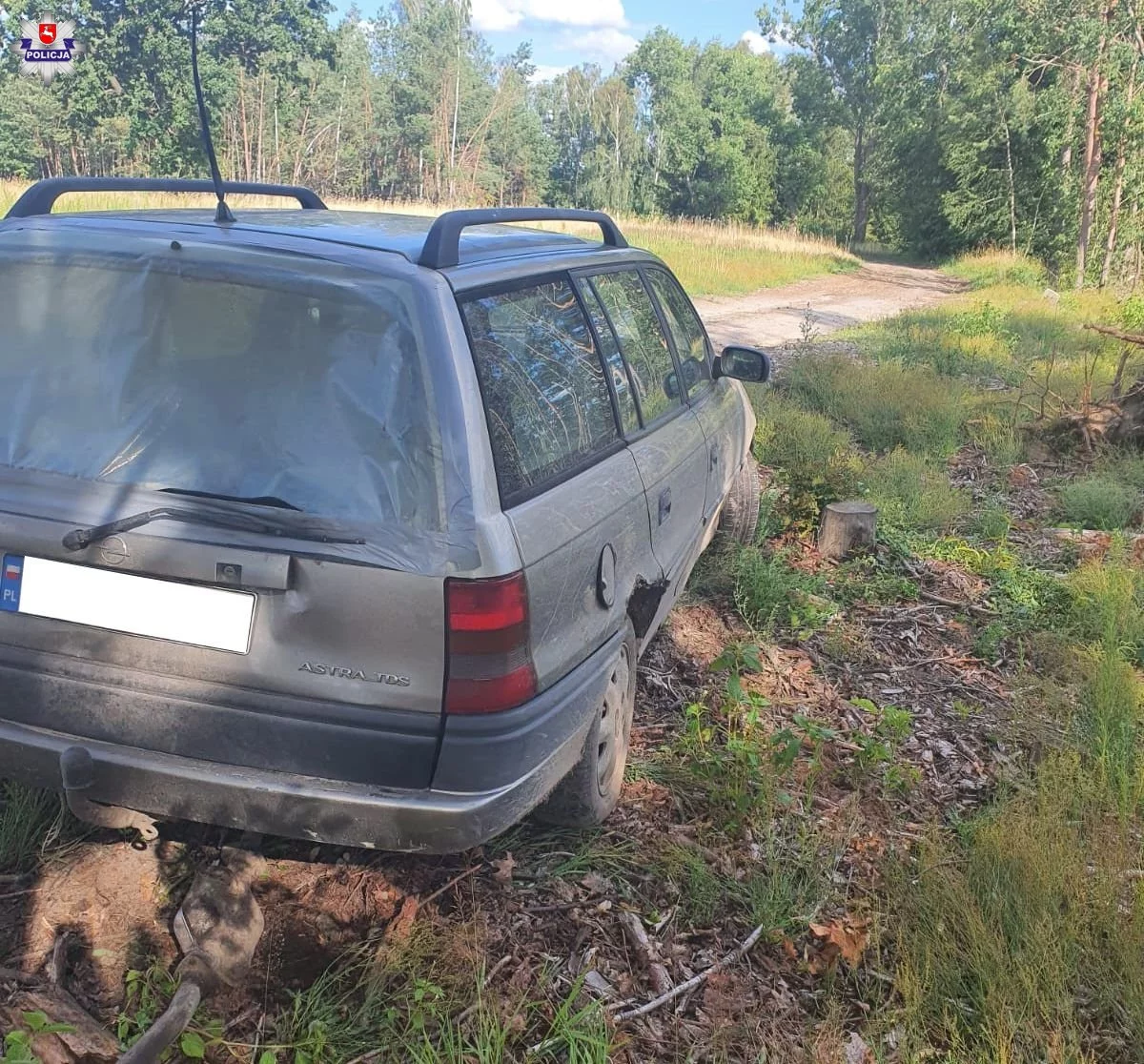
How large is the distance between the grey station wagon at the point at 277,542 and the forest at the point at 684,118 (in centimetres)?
1657

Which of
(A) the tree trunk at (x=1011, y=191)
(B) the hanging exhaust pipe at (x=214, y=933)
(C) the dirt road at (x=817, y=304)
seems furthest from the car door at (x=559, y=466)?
(A) the tree trunk at (x=1011, y=191)

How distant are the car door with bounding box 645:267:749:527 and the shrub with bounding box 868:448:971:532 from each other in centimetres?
203

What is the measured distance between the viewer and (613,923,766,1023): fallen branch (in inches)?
96.3

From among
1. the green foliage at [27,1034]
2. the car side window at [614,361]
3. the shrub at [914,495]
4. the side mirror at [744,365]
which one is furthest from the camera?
the shrub at [914,495]

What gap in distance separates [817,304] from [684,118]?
52325mm

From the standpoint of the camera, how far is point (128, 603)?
2.22 m

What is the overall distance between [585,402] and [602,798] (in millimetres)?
1228

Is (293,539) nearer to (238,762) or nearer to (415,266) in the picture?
(238,762)

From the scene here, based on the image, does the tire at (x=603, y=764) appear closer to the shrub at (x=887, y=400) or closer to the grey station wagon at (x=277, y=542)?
the grey station wagon at (x=277, y=542)

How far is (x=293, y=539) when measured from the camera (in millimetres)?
2146

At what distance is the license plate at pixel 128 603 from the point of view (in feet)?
7.13

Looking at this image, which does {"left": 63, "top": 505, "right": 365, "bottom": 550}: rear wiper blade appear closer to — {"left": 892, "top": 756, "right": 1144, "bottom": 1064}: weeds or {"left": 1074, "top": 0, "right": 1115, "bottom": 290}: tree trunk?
{"left": 892, "top": 756, "right": 1144, "bottom": 1064}: weeds

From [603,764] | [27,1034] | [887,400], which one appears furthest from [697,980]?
[887,400]

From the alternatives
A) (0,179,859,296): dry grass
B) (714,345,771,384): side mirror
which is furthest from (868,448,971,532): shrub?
(0,179,859,296): dry grass
